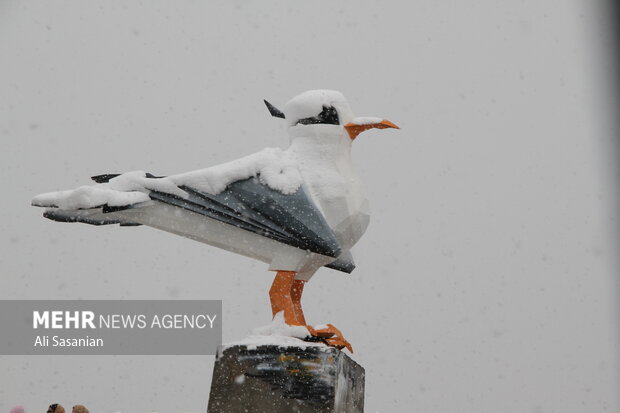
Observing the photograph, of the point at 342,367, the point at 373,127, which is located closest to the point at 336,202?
the point at 373,127

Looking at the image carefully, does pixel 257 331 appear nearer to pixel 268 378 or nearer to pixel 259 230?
pixel 268 378

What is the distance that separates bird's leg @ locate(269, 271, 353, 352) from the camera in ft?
10.4

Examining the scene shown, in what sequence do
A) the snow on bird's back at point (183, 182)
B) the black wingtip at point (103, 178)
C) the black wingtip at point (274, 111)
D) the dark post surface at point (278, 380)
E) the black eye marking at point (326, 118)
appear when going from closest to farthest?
the dark post surface at point (278, 380) → the snow on bird's back at point (183, 182) → the black wingtip at point (103, 178) → the black eye marking at point (326, 118) → the black wingtip at point (274, 111)

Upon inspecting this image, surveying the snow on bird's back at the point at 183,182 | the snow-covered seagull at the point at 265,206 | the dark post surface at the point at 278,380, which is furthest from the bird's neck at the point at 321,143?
the dark post surface at the point at 278,380

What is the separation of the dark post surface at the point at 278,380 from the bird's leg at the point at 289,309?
131mm

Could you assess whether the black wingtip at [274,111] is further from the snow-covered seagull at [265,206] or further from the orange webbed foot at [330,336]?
the orange webbed foot at [330,336]

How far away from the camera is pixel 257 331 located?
3.22 meters

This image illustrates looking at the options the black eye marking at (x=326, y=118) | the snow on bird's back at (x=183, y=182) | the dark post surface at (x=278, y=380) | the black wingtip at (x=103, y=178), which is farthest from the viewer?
the black eye marking at (x=326, y=118)

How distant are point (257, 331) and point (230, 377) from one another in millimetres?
250

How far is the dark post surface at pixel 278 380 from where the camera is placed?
2.97 metres

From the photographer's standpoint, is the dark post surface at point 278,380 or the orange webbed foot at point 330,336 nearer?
the dark post surface at point 278,380

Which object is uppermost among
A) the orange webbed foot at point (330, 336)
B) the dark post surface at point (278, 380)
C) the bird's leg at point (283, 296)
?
the bird's leg at point (283, 296)

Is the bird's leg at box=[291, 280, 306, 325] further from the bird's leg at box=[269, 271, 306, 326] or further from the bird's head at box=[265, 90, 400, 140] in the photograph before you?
the bird's head at box=[265, 90, 400, 140]

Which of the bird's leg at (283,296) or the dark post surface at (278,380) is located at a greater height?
the bird's leg at (283,296)
